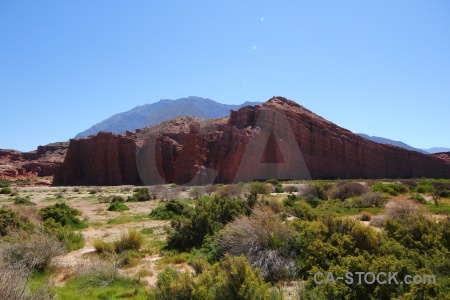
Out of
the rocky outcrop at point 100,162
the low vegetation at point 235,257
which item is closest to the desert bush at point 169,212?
the low vegetation at point 235,257

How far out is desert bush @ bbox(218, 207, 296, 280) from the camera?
8.01m

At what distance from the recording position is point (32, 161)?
100m

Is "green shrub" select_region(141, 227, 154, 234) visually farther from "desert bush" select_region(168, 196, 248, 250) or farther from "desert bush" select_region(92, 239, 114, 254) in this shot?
"desert bush" select_region(92, 239, 114, 254)

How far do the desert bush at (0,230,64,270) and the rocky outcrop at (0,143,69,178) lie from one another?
80.0 metres

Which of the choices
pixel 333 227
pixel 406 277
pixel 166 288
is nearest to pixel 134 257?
pixel 166 288

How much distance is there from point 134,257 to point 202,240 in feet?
8.43

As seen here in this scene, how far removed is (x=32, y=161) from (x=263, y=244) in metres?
110

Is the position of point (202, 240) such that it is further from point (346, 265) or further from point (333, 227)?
point (346, 265)

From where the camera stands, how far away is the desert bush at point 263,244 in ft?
26.3

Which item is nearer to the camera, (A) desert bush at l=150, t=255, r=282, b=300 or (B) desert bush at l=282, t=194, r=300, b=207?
(A) desert bush at l=150, t=255, r=282, b=300

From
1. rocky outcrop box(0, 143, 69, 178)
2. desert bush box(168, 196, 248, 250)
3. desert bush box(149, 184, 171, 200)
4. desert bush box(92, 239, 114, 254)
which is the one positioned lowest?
desert bush box(149, 184, 171, 200)

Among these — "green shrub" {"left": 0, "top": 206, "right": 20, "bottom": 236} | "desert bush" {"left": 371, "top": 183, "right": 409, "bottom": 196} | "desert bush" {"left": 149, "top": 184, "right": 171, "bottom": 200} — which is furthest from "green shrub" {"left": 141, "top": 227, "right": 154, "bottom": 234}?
"desert bush" {"left": 371, "top": 183, "right": 409, "bottom": 196}

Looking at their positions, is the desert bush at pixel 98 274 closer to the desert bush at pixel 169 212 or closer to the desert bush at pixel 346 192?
the desert bush at pixel 169 212

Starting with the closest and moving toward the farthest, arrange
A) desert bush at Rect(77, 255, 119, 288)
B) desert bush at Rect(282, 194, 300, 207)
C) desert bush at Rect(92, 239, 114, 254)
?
desert bush at Rect(77, 255, 119, 288) → desert bush at Rect(92, 239, 114, 254) → desert bush at Rect(282, 194, 300, 207)
